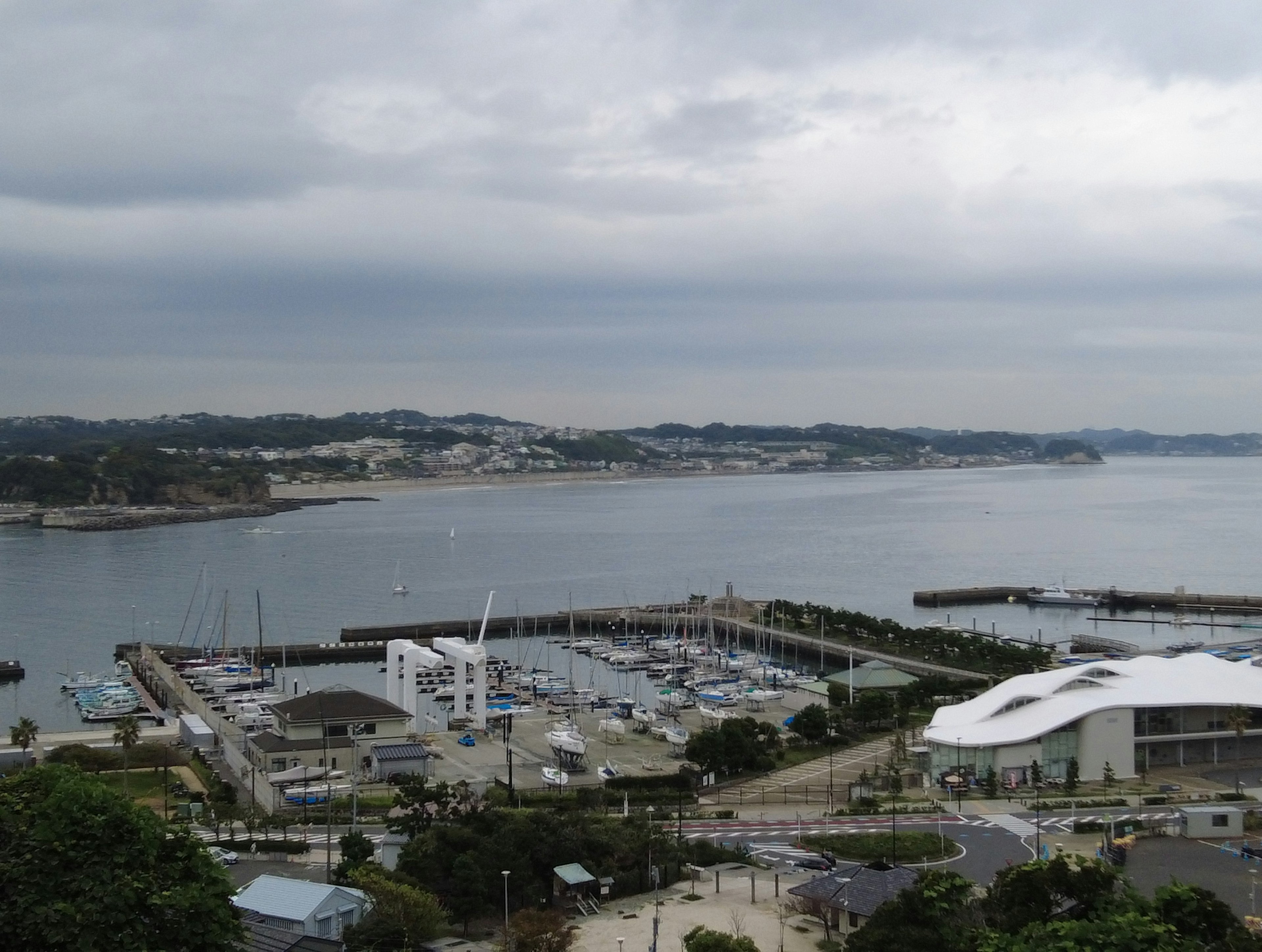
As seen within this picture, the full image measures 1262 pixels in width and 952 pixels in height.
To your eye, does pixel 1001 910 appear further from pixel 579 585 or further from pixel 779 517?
pixel 779 517

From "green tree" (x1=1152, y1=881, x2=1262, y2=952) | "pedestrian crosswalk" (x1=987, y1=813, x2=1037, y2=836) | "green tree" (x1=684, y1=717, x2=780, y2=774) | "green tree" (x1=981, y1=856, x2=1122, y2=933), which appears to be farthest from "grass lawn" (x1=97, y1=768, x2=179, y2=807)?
"green tree" (x1=1152, y1=881, x2=1262, y2=952)

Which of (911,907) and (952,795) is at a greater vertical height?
(911,907)

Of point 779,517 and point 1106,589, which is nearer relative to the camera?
point 1106,589

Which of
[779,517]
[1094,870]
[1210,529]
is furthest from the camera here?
[779,517]

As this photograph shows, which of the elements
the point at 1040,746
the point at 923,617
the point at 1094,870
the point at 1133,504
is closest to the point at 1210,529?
the point at 1133,504

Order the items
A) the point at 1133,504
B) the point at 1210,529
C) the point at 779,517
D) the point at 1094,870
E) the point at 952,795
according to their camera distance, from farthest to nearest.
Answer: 1. the point at 1133,504
2. the point at 779,517
3. the point at 1210,529
4. the point at 952,795
5. the point at 1094,870

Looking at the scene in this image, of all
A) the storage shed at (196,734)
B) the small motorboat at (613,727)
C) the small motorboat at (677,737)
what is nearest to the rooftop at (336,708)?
the storage shed at (196,734)
